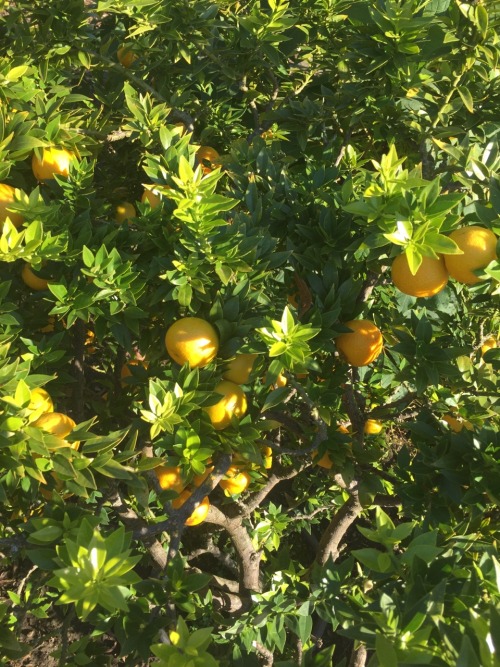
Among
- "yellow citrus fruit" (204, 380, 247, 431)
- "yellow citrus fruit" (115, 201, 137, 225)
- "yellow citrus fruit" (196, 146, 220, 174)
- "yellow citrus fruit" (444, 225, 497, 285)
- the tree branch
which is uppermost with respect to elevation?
"yellow citrus fruit" (444, 225, 497, 285)

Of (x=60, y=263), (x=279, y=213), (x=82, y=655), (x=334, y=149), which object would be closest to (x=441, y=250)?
(x=279, y=213)

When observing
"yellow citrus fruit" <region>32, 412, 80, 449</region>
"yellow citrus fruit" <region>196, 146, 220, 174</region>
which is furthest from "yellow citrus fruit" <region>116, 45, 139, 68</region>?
"yellow citrus fruit" <region>32, 412, 80, 449</region>

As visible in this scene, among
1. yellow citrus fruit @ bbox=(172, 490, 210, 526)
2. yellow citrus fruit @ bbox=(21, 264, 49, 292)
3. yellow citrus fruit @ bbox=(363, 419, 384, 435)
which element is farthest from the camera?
yellow citrus fruit @ bbox=(363, 419, 384, 435)

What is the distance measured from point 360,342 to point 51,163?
2.89ft

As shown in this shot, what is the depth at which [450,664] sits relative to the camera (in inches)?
30.4

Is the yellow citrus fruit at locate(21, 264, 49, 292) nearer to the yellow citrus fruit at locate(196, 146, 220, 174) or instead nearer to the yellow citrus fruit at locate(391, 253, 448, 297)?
the yellow citrus fruit at locate(196, 146, 220, 174)

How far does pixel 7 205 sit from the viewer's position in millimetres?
1332

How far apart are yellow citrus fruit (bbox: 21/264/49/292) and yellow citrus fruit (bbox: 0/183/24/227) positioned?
0.12 meters

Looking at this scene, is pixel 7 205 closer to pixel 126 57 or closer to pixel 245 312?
pixel 245 312

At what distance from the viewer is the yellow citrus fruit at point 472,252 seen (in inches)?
44.0

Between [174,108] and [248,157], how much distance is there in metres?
0.41

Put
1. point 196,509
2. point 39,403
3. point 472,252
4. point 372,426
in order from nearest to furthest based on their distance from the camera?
point 472,252 < point 39,403 < point 196,509 < point 372,426

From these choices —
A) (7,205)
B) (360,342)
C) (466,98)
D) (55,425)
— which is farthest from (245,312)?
(466,98)

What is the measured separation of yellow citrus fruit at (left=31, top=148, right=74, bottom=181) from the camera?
150 centimetres
